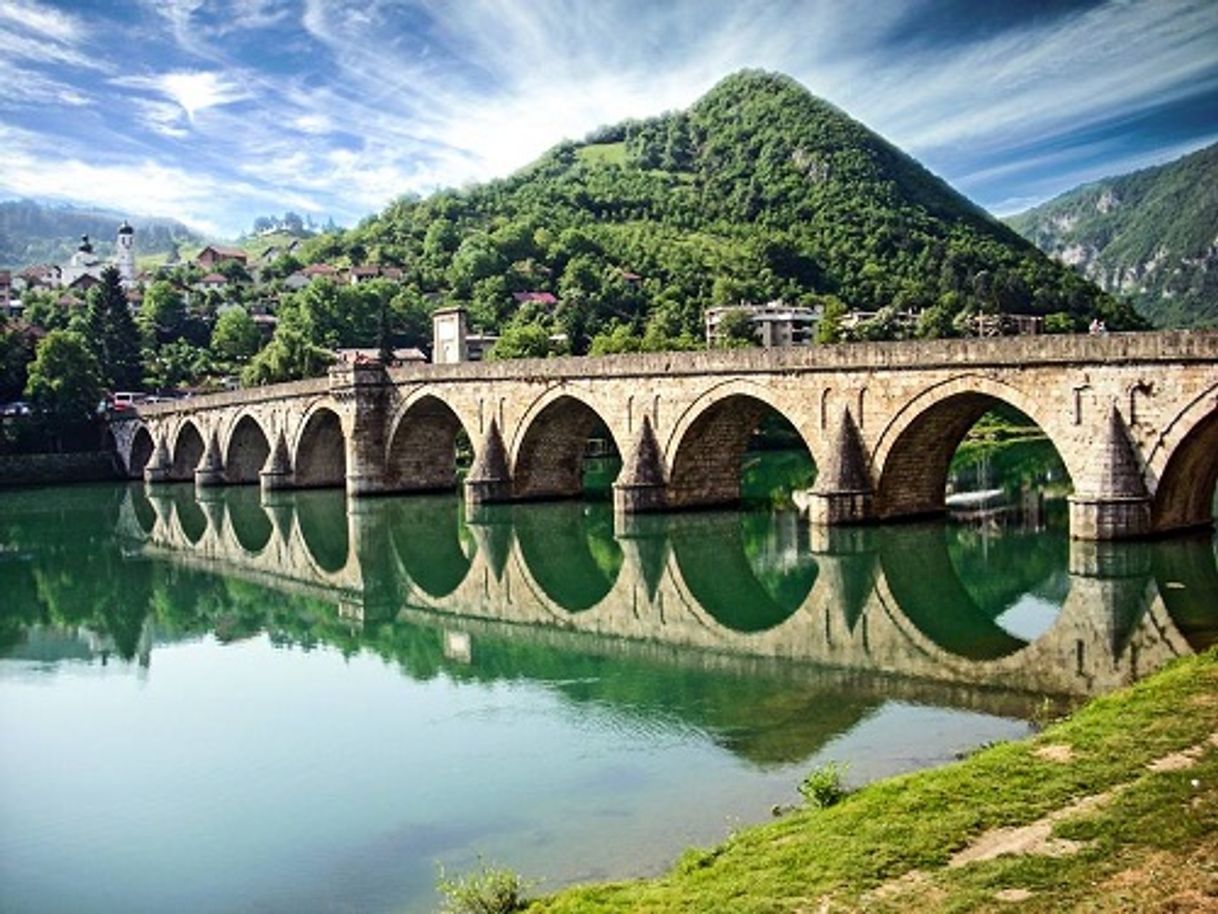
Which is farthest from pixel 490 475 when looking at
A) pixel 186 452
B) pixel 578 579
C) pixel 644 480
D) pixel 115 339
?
pixel 115 339

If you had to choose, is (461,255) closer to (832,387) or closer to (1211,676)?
(832,387)

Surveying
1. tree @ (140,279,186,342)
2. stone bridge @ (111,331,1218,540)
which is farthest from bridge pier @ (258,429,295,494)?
tree @ (140,279,186,342)

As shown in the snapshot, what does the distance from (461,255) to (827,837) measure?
88.8 m

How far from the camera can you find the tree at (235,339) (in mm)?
82438

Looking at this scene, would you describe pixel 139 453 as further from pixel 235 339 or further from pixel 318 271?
pixel 318 271

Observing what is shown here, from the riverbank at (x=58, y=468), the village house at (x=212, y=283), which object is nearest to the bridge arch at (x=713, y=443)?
the riverbank at (x=58, y=468)

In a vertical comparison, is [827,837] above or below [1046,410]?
below

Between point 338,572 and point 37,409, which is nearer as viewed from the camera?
point 338,572

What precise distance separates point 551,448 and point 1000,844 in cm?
3291

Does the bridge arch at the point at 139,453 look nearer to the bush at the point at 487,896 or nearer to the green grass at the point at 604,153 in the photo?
the bush at the point at 487,896

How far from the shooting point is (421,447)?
154 ft

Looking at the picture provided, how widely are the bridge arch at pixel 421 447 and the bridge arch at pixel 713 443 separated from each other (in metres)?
12.5

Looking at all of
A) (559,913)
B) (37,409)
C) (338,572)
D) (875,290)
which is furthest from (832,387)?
(875,290)

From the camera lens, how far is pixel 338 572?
3094cm
